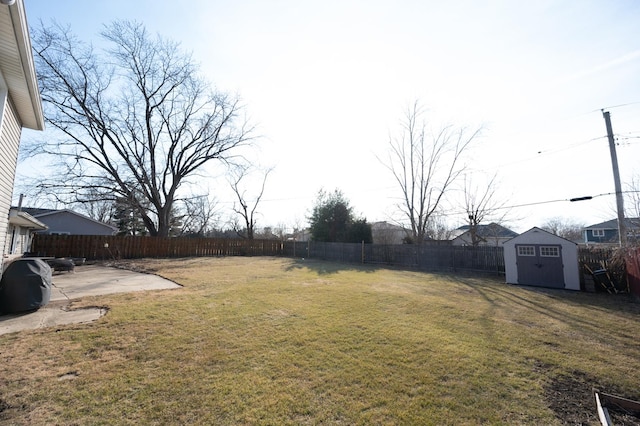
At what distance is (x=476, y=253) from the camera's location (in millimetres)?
13328

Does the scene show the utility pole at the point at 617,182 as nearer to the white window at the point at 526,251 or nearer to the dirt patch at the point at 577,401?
the white window at the point at 526,251

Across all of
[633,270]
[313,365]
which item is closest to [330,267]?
[633,270]

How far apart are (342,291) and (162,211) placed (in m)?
19.0

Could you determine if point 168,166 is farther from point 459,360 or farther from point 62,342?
point 459,360

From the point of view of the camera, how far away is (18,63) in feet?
13.2

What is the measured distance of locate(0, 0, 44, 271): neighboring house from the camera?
11.1ft

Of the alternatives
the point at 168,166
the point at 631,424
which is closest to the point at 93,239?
the point at 168,166

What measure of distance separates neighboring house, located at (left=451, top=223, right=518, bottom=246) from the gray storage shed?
8086 millimetres

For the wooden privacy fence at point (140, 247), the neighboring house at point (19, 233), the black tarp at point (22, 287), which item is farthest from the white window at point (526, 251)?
the neighboring house at point (19, 233)

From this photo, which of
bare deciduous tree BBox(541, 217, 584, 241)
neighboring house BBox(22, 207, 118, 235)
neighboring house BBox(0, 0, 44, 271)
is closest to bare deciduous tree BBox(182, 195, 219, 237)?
neighboring house BBox(22, 207, 118, 235)

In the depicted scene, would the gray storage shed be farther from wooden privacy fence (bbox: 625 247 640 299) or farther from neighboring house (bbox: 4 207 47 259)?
neighboring house (bbox: 4 207 47 259)

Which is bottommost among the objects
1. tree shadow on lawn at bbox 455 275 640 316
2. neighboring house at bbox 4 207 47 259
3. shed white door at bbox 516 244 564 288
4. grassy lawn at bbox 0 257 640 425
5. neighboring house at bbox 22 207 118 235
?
tree shadow on lawn at bbox 455 275 640 316

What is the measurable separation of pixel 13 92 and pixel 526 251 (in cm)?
1559

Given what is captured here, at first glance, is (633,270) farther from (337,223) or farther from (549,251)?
(337,223)
